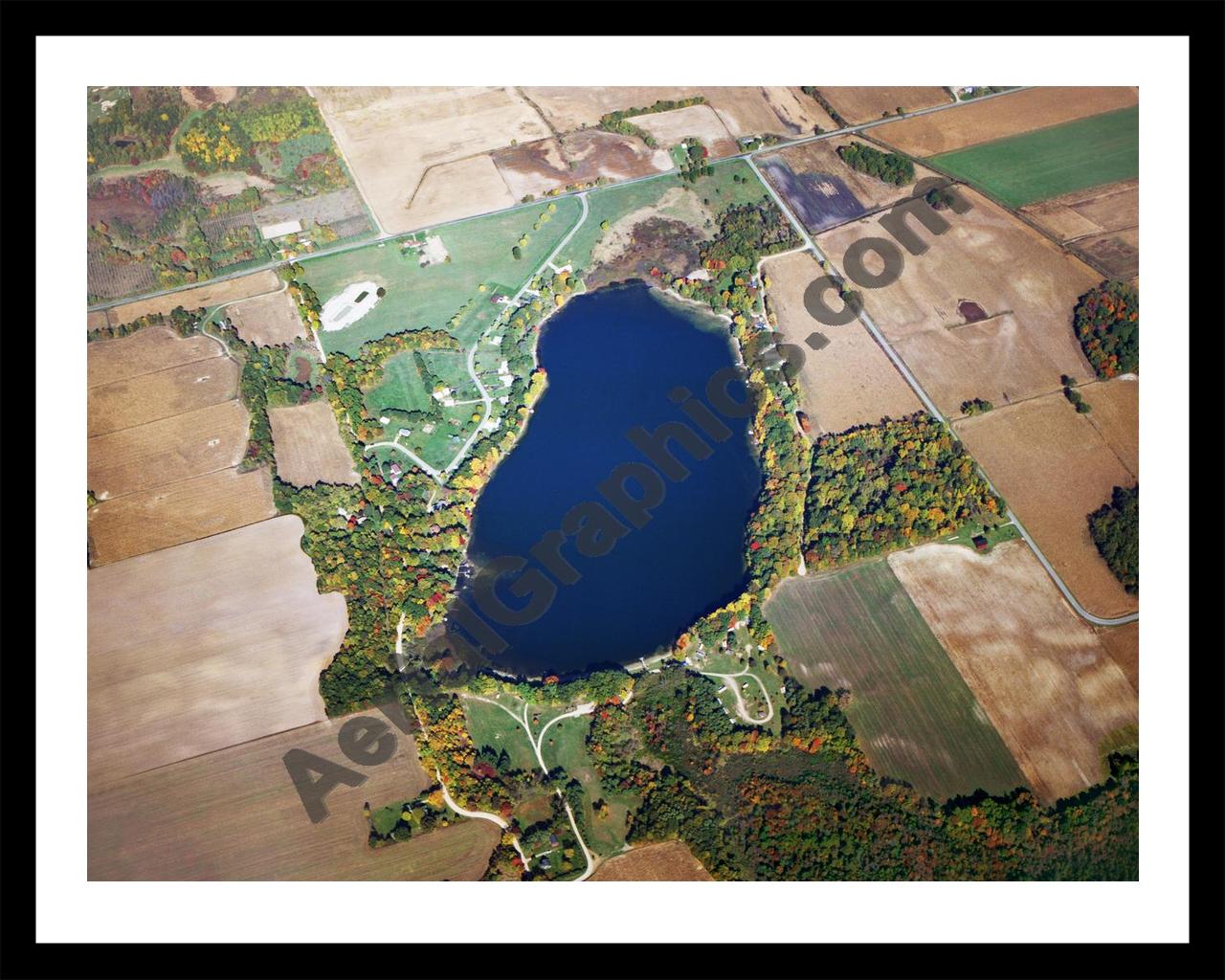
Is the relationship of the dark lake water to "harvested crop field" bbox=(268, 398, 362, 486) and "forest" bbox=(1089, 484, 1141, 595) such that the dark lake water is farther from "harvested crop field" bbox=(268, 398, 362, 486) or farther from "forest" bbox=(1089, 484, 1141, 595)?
"forest" bbox=(1089, 484, 1141, 595)

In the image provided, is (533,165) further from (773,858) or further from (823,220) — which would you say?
(773,858)

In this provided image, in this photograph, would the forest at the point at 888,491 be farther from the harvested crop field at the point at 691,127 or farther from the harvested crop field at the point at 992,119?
the harvested crop field at the point at 691,127

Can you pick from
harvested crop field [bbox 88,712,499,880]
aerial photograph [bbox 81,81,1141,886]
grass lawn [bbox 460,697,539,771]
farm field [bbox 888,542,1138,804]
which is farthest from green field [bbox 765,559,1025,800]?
harvested crop field [bbox 88,712,499,880]

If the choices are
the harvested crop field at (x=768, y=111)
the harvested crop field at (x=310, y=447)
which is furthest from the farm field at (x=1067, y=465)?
the harvested crop field at (x=310, y=447)

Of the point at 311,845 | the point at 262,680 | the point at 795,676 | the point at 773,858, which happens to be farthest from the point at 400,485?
the point at 773,858

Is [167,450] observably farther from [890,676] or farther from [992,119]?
[992,119]

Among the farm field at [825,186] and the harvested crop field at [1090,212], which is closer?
the harvested crop field at [1090,212]

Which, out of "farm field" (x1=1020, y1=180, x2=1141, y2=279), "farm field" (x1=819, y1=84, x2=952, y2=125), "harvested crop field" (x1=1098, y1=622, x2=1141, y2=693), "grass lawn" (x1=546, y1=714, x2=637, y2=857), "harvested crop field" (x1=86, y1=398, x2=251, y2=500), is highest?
"farm field" (x1=819, y1=84, x2=952, y2=125)
